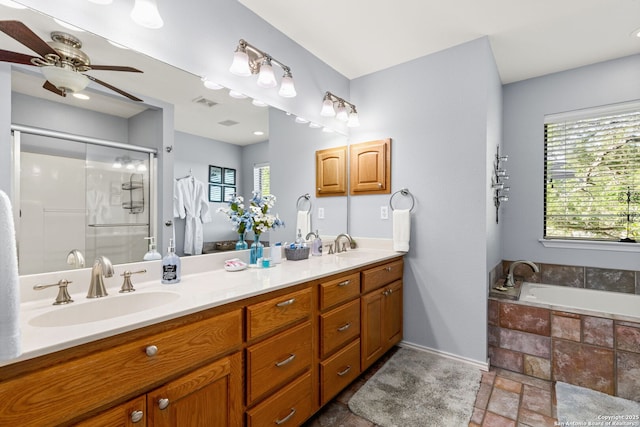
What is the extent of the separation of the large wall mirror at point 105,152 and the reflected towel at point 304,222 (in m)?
0.71

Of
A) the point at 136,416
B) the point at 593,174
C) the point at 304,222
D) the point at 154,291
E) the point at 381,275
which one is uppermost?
the point at 593,174

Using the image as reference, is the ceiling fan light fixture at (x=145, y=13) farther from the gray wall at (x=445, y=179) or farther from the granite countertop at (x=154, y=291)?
the gray wall at (x=445, y=179)

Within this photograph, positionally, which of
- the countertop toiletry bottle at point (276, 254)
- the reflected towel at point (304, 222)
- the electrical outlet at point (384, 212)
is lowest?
the countertop toiletry bottle at point (276, 254)

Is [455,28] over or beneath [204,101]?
over

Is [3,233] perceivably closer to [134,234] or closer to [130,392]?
[130,392]

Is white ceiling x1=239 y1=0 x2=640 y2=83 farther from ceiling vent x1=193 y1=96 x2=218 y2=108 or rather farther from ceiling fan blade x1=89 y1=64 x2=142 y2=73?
ceiling fan blade x1=89 y1=64 x2=142 y2=73

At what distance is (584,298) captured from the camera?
8.87 ft

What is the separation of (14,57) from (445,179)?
2.55 meters

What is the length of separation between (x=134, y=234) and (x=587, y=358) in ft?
9.52

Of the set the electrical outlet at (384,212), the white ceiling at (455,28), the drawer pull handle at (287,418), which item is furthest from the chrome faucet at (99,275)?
the electrical outlet at (384,212)

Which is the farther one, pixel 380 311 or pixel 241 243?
pixel 380 311

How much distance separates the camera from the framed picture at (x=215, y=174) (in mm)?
1822

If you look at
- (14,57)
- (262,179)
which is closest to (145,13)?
(14,57)

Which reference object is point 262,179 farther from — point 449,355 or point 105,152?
point 449,355
